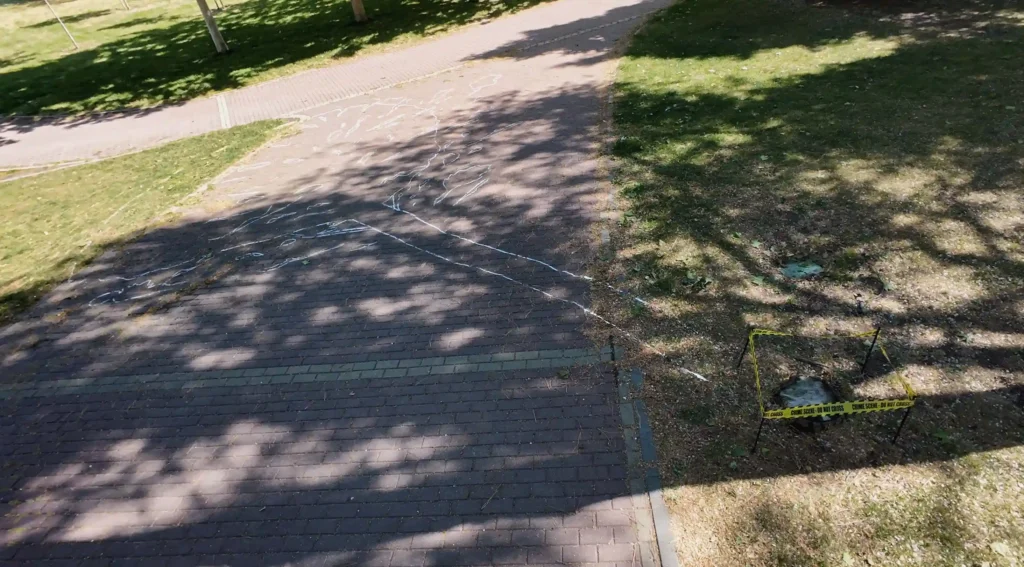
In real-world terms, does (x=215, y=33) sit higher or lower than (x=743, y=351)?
higher

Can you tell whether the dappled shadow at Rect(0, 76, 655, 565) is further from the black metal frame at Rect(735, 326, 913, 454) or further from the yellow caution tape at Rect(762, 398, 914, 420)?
the yellow caution tape at Rect(762, 398, 914, 420)

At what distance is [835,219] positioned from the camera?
6453mm

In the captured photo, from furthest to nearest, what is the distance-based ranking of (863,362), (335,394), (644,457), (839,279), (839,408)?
(839,279), (335,394), (863,362), (644,457), (839,408)

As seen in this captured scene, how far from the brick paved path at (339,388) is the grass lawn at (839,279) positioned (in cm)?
67

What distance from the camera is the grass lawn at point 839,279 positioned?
375cm

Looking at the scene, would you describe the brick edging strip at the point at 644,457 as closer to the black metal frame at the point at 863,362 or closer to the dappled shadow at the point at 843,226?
the dappled shadow at the point at 843,226

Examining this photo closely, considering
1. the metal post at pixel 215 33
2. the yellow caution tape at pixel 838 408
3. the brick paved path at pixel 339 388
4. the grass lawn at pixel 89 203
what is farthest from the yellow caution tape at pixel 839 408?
the metal post at pixel 215 33

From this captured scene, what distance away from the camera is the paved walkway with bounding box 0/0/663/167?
42.8 ft

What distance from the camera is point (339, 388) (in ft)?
17.5

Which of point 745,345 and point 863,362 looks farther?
point 745,345

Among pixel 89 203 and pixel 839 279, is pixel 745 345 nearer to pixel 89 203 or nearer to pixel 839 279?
pixel 839 279

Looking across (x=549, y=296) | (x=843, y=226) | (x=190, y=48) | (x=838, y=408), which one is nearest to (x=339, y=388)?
(x=549, y=296)

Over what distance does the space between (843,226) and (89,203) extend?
12.5 m

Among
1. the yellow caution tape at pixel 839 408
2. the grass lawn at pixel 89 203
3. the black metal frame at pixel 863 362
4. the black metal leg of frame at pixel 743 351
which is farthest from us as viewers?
the grass lawn at pixel 89 203
